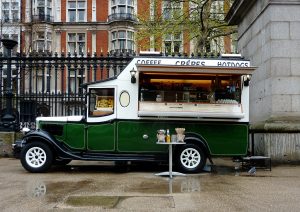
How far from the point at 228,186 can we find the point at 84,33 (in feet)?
147

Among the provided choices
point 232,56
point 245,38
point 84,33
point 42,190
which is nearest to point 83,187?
point 42,190

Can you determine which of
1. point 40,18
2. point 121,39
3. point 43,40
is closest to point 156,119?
A: point 121,39

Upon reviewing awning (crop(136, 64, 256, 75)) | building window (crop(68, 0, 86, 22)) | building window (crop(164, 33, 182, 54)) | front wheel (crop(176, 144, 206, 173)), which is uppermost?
building window (crop(68, 0, 86, 22))

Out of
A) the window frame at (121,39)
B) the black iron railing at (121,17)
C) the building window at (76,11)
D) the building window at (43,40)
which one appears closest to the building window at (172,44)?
the window frame at (121,39)

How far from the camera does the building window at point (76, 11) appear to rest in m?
52.8

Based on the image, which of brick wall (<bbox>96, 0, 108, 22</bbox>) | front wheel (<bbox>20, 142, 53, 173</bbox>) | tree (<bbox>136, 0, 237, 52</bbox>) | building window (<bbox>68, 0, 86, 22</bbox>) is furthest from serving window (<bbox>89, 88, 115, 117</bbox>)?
building window (<bbox>68, 0, 86, 22</bbox>)

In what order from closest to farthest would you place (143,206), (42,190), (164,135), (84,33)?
(143,206) < (42,190) < (164,135) < (84,33)

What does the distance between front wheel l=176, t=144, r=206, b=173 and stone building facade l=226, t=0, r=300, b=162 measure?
2204mm

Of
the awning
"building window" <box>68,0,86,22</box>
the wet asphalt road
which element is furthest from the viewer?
"building window" <box>68,0,86,22</box>

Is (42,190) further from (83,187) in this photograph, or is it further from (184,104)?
(184,104)

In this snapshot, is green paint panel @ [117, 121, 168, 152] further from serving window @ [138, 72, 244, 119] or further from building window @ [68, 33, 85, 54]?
building window @ [68, 33, 85, 54]

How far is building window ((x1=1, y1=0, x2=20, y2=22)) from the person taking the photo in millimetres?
49466

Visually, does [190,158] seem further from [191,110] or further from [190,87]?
[190,87]

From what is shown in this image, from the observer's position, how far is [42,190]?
877 centimetres
